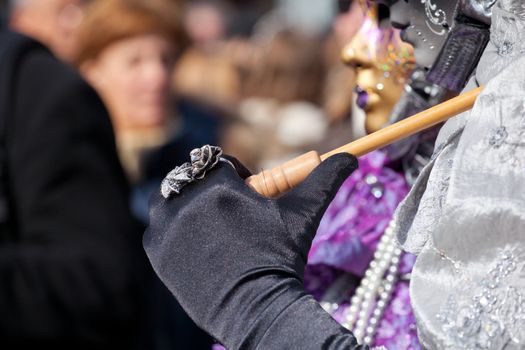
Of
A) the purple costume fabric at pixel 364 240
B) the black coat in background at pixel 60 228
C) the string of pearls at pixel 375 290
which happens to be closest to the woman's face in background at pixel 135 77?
the black coat in background at pixel 60 228

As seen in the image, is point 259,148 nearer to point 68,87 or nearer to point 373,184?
point 68,87

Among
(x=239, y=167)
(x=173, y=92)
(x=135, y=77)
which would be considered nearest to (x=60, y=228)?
(x=239, y=167)

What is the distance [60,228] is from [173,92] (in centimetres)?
160

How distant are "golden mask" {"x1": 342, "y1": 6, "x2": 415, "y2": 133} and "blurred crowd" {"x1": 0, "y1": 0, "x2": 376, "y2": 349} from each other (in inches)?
8.5

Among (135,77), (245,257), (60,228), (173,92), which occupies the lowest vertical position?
(173,92)

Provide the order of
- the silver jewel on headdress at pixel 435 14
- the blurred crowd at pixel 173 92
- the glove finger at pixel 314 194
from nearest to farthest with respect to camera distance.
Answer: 1. the glove finger at pixel 314 194
2. the silver jewel on headdress at pixel 435 14
3. the blurred crowd at pixel 173 92

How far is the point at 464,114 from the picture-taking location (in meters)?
1.05

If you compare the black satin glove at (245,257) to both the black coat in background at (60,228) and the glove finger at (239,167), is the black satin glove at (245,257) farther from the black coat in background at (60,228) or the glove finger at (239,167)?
the black coat in background at (60,228)

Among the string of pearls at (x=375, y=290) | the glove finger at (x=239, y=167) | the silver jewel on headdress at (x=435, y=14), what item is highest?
the silver jewel on headdress at (x=435, y=14)

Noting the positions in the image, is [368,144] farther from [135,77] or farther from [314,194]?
[135,77]

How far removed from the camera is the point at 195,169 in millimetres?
1054

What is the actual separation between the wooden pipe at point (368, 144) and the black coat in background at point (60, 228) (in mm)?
1134

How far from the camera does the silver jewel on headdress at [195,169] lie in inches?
41.5

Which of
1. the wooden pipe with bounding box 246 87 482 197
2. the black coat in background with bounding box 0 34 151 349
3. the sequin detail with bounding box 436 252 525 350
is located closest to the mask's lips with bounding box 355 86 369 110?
the wooden pipe with bounding box 246 87 482 197
